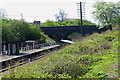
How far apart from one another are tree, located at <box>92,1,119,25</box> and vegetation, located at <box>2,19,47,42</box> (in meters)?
13.6

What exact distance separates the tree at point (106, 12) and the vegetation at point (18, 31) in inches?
536

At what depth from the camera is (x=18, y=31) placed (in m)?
33.8

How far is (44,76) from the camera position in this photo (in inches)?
250

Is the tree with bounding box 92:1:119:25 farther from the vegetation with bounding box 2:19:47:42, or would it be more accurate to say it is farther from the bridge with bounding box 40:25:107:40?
the bridge with bounding box 40:25:107:40

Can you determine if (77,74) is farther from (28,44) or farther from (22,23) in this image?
(22,23)

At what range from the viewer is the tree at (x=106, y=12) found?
3177 centimetres

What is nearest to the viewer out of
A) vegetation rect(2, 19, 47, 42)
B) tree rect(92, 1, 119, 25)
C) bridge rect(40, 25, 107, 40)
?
vegetation rect(2, 19, 47, 42)

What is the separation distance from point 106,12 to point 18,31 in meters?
15.7

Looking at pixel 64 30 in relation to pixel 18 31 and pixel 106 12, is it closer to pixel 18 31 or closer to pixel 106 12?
pixel 18 31

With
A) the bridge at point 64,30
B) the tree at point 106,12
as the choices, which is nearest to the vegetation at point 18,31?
the bridge at point 64,30

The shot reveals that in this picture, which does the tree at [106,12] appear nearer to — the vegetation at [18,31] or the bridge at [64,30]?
the vegetation at [18,31]

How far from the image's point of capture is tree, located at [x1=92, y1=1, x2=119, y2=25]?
104 feet

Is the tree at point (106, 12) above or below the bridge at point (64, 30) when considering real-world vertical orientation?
above

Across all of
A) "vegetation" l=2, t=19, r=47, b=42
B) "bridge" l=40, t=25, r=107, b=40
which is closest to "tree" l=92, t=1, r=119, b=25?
"vegetation" l=2, t=19, r=47, b=42
